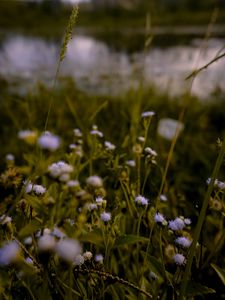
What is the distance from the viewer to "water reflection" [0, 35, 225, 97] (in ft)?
17.1

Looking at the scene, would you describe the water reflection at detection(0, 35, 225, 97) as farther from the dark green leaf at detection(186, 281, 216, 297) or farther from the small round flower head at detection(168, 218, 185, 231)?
the dark green leaf at detection(186, 281, 216, 297)

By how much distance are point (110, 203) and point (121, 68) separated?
5.41 metres

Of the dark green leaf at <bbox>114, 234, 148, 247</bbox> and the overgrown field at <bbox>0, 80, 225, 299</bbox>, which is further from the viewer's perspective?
the dark green leaf at <bbox>114, 234, 148, 247</bbox>

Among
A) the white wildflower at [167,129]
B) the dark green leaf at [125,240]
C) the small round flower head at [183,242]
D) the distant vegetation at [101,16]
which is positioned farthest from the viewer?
the distant vegetation at [101,16]

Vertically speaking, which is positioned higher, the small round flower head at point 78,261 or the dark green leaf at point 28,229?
the dark green leaf at point 28,229

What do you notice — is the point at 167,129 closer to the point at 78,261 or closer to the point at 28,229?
the point at 78,261

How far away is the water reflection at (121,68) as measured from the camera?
5.21 m

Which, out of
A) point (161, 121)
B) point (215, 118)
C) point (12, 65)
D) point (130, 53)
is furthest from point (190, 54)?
point (161, 121)

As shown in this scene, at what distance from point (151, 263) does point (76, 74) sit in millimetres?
5732

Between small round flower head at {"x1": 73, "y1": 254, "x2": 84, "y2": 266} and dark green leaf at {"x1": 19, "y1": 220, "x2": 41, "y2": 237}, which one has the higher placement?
dark green leaf at {"x1": 19, "y1": 220, "x2": 41, "y2": 237}

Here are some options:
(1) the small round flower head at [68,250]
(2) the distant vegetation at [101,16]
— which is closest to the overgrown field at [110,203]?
(1) the small round flower head at [68,250]

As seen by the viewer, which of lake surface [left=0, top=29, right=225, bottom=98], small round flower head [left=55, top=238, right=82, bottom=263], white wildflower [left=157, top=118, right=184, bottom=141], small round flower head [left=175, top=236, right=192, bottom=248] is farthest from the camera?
lake surface [left=0, top=29, right=225, bottom=98]

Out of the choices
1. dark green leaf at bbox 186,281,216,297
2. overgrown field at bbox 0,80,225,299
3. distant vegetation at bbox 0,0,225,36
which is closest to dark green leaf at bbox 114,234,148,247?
overgrown field at bbox 0,80,225,299

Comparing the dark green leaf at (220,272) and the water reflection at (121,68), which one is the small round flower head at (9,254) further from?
the water reflection at (121,68)
